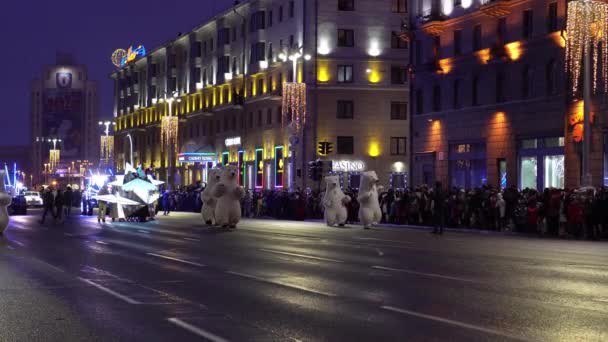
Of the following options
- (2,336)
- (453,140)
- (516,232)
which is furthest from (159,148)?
(2,336)

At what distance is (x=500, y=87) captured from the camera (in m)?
52.6

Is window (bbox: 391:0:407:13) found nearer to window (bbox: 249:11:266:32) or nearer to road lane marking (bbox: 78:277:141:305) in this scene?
window (bbox: 249:11:266:32)

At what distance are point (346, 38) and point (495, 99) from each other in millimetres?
25147

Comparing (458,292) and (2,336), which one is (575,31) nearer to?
(458,292)

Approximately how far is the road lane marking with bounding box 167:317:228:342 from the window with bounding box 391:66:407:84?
65.4 meters

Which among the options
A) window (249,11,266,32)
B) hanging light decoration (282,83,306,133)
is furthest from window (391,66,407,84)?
window (249,11,266,32)

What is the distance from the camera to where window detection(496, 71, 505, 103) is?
52.2 metres

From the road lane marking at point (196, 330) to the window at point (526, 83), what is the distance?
130ft

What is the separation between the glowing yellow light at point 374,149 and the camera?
76.7m

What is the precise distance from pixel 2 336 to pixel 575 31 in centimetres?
2918

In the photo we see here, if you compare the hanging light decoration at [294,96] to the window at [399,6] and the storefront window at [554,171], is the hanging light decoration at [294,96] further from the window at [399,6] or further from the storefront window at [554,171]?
the storefront window at [554,171]

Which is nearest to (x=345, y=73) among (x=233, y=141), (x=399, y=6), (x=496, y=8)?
(x=399, y=6)

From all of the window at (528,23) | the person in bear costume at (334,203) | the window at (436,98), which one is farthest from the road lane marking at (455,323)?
the window at (436,98)

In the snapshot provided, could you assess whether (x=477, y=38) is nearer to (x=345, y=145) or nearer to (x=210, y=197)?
(x=210, y=197)
